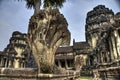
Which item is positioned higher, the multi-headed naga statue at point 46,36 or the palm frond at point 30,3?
the palm frond at point 30,3

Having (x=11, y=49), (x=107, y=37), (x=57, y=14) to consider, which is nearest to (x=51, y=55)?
(x=57, y=14)

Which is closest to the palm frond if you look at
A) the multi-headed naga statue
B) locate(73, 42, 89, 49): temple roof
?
the multi-headed naga statue

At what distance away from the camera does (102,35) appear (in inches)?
1212

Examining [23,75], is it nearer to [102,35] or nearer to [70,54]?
[102,35]

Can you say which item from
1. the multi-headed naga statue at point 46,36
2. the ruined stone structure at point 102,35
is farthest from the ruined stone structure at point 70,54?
the multi-headed naga statue at point 46,36

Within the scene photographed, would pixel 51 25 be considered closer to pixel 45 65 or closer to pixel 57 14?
pixel 57 14

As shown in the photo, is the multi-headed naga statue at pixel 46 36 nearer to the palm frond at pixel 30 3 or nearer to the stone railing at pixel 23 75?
the stone railing at pixel 23 75

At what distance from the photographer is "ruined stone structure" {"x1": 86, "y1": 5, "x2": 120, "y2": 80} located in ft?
74.0

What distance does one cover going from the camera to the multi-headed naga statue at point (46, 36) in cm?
577

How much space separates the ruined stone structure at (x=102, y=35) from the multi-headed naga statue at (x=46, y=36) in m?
16.2

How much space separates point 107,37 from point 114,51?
3980 mm

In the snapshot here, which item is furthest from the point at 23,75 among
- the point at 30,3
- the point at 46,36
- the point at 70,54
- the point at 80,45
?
the point at 80,45

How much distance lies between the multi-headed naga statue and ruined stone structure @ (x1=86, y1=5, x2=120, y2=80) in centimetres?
1616

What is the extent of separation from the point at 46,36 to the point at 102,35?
1025 inches
